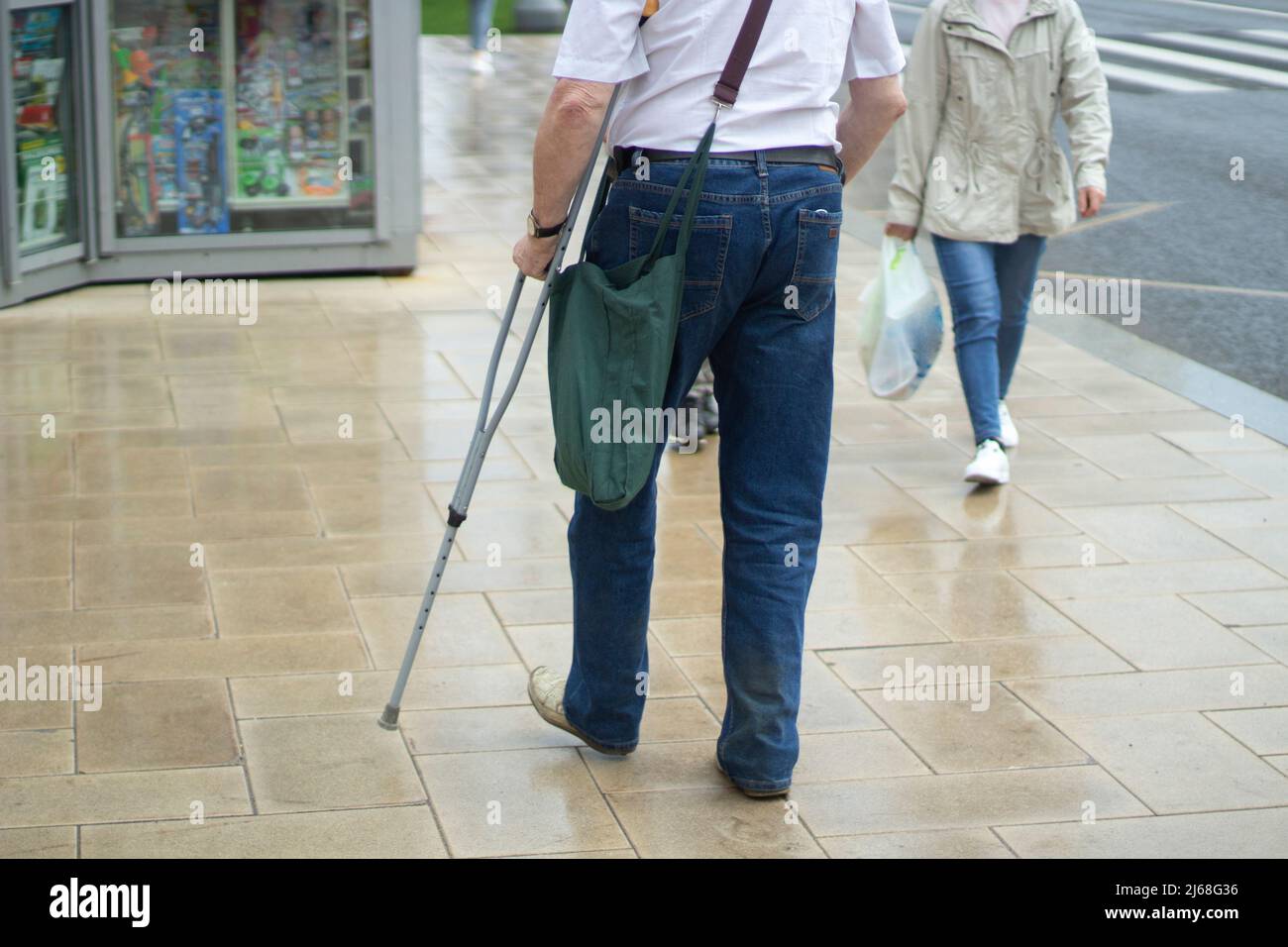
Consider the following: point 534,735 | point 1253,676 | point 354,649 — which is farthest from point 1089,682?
point 354,649

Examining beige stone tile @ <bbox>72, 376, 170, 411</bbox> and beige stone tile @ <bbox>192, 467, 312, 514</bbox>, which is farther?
beige stone tile @ <bbox>72, 376, 170, 411</bbox>

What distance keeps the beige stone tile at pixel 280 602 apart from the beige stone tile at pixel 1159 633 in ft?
Result: 6.34

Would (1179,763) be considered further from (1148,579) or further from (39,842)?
(39,842)

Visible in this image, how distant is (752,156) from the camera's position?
3.34 metres

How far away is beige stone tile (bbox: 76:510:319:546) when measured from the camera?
16.8ft

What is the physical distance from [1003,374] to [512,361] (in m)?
1.93

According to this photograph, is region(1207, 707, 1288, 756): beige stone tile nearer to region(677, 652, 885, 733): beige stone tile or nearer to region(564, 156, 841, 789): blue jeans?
region(677, 652, 885, 733): beige stone tile

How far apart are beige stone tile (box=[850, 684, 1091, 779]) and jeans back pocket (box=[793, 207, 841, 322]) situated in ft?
3.47

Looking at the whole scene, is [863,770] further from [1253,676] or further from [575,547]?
[1253,676]

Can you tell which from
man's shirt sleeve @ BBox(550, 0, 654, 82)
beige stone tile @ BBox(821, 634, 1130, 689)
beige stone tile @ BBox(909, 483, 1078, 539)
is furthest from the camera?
beige stone tile @ BBox(909, 483, 1078, 539)

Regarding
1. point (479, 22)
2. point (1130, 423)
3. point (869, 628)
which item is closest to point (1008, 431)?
point (1130, 423)

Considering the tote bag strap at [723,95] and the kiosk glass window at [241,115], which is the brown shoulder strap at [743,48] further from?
the kiosk glass window at [241,115]

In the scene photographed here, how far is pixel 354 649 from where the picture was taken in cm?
438

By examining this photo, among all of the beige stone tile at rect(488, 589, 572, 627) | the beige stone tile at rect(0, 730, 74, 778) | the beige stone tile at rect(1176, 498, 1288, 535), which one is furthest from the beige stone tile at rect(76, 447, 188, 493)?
the beige stone tile at rect(1176, 498, 1288, 535)
